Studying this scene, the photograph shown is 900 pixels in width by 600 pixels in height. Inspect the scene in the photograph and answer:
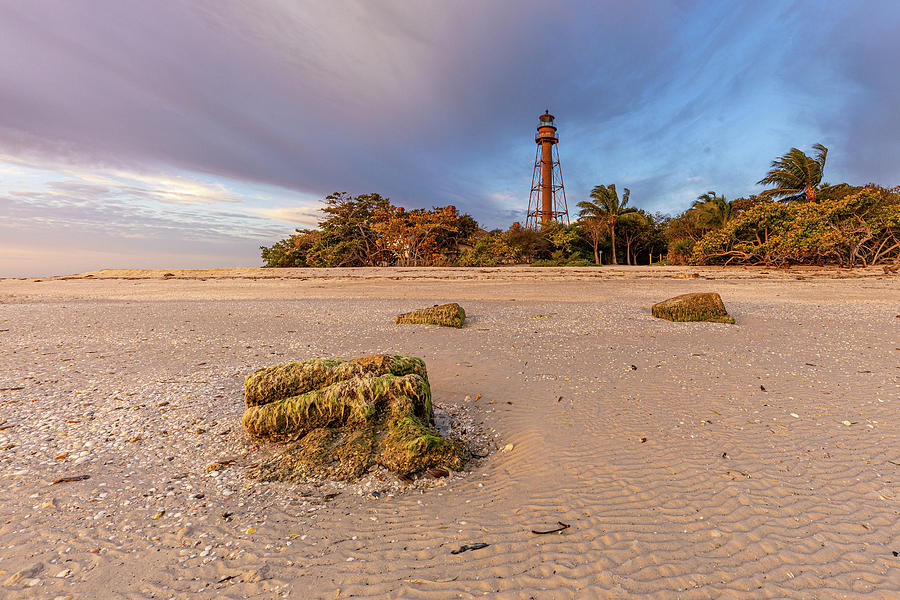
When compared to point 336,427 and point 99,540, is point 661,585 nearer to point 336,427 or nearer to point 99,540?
point 336,427

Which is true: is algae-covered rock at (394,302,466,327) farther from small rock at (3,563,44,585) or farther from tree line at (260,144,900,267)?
tree line at (260,144,900,267)

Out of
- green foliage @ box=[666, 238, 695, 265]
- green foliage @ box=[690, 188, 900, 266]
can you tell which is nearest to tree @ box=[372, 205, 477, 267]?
green foliage @ box=[666, 238, 695, 265]

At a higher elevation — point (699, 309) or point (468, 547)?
point (699, 309)

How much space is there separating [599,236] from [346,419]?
3598cm

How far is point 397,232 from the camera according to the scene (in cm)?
3362

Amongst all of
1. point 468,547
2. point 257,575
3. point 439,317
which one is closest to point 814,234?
point 439,317

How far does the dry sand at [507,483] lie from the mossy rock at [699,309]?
1.45m

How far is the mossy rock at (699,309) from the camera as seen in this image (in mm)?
9273

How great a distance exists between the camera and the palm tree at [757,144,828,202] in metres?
30.5

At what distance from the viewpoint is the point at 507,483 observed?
3.38m

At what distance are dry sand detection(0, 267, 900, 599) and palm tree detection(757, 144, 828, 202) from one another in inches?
1247

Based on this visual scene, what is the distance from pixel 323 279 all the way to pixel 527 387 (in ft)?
70.7

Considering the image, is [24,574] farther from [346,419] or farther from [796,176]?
[796,176]

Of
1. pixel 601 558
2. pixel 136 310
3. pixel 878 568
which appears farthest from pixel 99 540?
pixel 136 310
